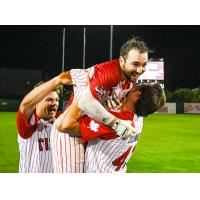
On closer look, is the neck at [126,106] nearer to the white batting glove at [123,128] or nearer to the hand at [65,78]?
the white batting glove at [123,128]

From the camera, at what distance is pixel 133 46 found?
3184mm

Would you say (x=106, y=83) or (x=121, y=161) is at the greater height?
(x=106, y=83)

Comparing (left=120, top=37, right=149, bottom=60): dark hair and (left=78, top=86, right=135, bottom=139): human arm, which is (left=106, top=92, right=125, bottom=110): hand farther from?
(left=120, top=37, right=149, bottom=60): dark hair

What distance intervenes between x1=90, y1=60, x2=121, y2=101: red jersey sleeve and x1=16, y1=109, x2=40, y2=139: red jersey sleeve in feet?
1.82

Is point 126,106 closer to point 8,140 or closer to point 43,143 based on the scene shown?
point 43,143

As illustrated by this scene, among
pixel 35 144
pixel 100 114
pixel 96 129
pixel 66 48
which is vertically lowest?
pixel 35 144

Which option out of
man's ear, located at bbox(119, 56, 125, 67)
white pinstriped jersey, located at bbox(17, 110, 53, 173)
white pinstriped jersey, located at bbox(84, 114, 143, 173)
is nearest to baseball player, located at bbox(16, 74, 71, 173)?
white pinstriped jersey, located at bbox(17, 110, 53, 173)

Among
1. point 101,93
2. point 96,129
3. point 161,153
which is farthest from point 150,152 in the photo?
point 101,93

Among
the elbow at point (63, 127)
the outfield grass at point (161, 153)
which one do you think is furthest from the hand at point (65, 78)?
the outfield grass at point (161, 153)

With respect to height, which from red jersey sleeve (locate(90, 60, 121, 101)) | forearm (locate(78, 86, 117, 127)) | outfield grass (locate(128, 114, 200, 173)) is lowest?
outfield grass (locate(128, 114, 200, 173))

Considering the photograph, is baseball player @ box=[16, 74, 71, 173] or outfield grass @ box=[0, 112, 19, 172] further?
outfield grass @ box=[0, 112, 19, 172]

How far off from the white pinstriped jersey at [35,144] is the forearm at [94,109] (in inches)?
14.5

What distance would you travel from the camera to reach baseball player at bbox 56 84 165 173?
3.12m

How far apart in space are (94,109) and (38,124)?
0.51 meters
